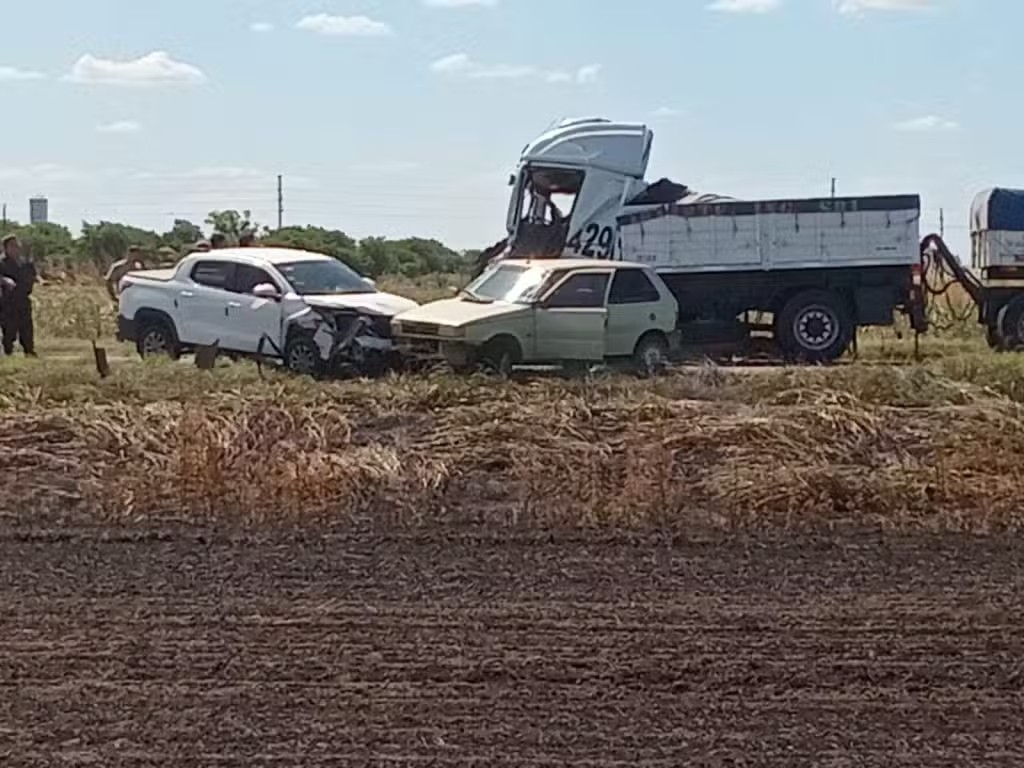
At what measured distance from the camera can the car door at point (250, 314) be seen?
21.2 metres

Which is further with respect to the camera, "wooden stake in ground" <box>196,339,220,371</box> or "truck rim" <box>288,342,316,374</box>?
"truck rim" <box>288,342,316,374</box>

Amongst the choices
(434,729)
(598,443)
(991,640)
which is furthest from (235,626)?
(598,443)

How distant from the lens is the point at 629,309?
21375 millimetres

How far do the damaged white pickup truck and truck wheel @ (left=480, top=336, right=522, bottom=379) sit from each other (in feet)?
3.54

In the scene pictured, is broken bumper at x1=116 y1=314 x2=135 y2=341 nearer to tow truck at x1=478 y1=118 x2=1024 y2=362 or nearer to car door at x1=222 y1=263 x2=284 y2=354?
car door at x1=222 y1=263 x2=284 y2=354

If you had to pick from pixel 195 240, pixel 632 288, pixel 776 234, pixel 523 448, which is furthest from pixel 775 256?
pixel 195 240

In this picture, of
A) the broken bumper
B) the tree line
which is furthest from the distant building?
the broken bumper

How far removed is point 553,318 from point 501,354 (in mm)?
845

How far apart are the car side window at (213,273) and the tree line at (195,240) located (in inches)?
1127

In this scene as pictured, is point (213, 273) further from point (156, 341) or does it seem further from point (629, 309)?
point (629, 309)

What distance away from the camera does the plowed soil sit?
6922 mm

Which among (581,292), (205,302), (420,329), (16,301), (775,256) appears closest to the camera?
(420,329)

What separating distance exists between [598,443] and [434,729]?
25.6 ft

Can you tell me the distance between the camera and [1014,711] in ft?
24.0
